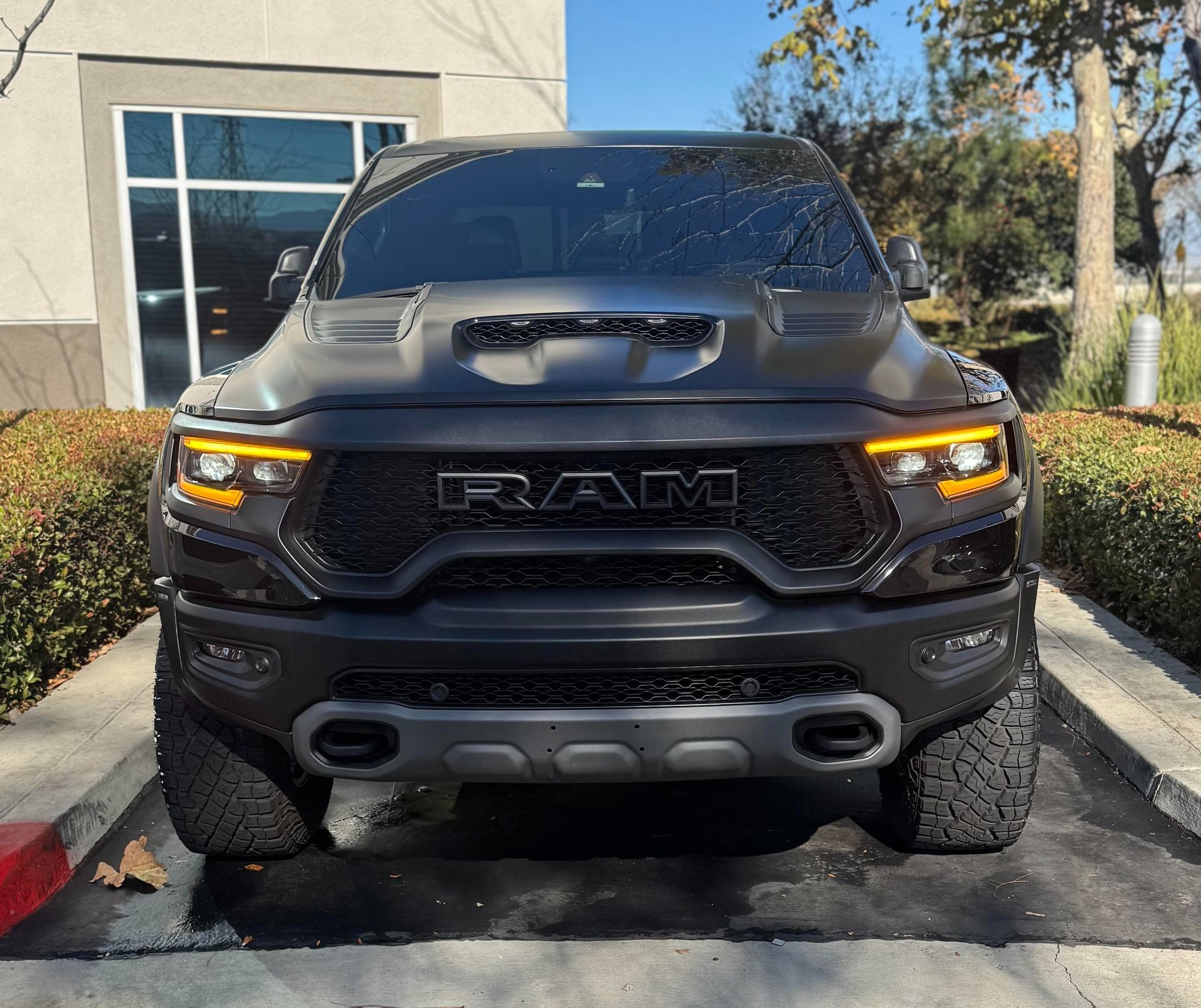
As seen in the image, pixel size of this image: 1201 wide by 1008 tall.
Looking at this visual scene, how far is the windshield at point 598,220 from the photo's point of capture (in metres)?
3.68

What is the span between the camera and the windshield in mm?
3678

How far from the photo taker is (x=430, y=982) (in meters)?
2.76

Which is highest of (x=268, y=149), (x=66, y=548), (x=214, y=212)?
(x=268, y=149)

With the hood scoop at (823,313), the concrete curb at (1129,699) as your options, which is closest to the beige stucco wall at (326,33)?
the concrete curb at (1129,699)

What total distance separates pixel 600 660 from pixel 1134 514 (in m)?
3.51

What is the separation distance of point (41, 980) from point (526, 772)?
1.21 metres

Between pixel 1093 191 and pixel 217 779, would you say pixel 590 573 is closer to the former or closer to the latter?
pixel 217 779

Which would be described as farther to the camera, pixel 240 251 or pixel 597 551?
pixel 240 251

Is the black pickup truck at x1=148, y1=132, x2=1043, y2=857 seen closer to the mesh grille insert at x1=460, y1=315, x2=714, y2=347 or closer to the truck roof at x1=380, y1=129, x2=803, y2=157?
the mesh grille insert at x1=460, y1=315, x2=714, y2=347

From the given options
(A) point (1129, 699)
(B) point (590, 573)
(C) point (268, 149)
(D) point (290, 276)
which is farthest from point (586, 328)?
(C) point (268, 149)

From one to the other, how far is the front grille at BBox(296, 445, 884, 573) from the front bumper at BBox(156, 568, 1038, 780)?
120mm

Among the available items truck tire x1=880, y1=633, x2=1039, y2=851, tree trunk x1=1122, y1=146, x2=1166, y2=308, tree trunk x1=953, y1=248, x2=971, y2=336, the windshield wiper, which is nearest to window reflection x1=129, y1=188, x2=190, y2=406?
the windshield wiper

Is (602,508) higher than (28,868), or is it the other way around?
(602,508)

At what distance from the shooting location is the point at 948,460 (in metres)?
2.72
